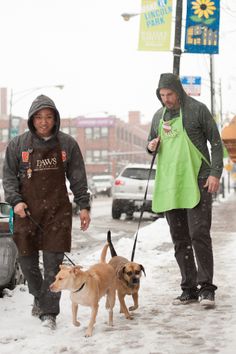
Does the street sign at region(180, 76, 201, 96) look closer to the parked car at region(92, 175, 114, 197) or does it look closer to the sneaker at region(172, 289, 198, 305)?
the sneaker at region(172, 289, 198, 305)

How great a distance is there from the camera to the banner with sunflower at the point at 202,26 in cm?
1151

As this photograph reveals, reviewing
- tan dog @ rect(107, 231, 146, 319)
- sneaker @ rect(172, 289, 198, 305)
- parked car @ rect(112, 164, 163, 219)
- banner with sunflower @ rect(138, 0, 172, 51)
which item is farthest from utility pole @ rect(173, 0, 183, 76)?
tan dog @ rect(107, 231, 146, 319)

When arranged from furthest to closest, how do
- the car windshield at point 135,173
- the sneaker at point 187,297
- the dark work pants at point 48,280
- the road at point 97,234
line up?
the car windshield at point 135,173 < the road at point 97,234 < the sneaker at point 187,297 < the dark work pants at point 48,280

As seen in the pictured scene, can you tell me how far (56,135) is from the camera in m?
4.46

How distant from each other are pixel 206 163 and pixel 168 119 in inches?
22.0

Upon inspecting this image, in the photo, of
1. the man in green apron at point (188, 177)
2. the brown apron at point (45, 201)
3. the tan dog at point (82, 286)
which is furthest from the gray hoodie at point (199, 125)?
the tan dog at point (82, 286)

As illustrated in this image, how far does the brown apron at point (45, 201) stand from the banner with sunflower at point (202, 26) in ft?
26.8

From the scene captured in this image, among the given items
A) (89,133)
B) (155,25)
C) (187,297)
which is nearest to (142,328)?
(187,297)

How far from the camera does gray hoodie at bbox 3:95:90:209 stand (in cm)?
441

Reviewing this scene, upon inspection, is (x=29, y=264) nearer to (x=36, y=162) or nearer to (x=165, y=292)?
(x=36, y=162)

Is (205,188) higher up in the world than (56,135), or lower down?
lower down

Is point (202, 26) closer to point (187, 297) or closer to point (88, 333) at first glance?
point (187, 297)

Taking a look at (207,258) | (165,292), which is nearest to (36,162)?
(207,258)

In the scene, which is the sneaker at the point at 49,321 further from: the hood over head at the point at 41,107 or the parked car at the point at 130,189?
the parked car at the point at 130,189
